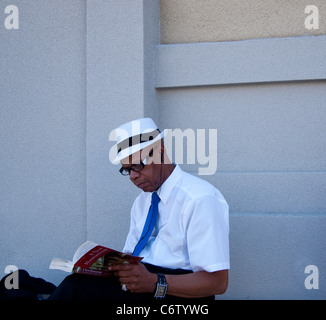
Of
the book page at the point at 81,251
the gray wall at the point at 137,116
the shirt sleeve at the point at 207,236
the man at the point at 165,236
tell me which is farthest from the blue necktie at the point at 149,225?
the gray wall at the point at 137,116

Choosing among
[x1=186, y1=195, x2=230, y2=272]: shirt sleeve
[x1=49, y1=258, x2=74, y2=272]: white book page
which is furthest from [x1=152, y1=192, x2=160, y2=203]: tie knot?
[x1=49, y1=258, x2=74, y2=272]: white book page

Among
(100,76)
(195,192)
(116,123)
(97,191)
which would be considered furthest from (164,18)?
(195,192)

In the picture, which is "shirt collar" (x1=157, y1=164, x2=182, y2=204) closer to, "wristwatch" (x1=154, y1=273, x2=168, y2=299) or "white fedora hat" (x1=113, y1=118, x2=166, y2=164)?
"white fedora hat" (x1=113, y1=118, x2=166, y2=164)

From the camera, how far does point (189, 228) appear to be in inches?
95.7

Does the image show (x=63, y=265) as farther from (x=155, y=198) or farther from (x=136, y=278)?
(x=155, y=198)

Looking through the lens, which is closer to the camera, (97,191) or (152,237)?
(152,237)

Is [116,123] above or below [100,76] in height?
below

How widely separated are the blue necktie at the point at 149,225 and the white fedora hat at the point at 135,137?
0.32m

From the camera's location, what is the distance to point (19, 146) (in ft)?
13.0

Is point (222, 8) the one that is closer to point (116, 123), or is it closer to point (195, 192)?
point (116, 123)

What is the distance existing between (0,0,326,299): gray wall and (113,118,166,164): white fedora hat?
0.87 m
